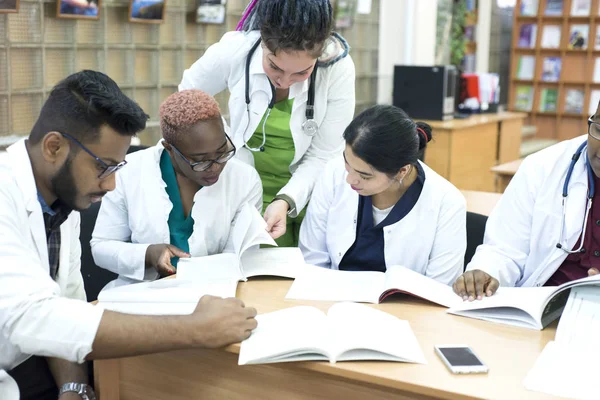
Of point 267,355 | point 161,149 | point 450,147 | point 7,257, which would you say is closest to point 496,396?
point 267,355

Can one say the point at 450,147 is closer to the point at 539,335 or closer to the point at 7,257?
the point at 539,335

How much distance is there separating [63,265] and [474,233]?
133 cm

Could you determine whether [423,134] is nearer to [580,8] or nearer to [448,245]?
[448,245]

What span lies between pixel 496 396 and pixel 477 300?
1.45ft

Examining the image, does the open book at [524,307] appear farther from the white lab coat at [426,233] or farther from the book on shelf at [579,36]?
the book on shelf at [579,36]

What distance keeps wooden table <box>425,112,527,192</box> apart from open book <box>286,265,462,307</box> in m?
2.97

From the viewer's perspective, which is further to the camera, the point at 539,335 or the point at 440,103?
the point at 440,103

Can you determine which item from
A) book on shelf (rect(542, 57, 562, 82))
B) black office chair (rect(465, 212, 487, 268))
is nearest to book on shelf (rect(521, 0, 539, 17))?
book on shelf (rect(542, 57, 562, 82))

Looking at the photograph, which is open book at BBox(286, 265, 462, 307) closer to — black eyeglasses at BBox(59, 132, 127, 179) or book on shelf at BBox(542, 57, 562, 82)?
black eyeglasses at BBox(59, 132, 127, 179)

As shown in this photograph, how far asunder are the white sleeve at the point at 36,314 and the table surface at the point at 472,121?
12.7 feet

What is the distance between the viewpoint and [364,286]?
1.67 meters

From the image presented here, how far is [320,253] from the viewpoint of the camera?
6.88 feet

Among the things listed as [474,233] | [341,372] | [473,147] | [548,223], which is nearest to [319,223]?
[474,233]

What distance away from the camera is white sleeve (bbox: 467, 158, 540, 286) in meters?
1.90
